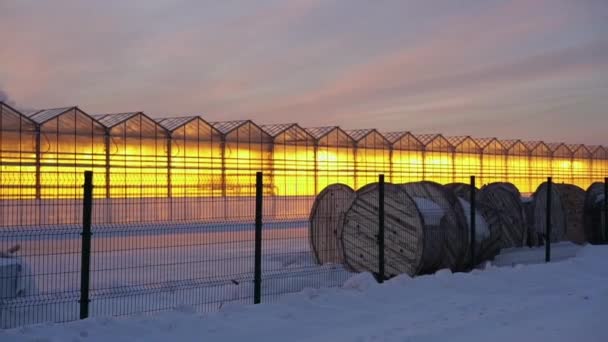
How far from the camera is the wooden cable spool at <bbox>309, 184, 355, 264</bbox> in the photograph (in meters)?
14.8

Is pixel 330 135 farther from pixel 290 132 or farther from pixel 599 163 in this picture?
pixel 599 163

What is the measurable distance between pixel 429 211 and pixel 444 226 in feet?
1.53

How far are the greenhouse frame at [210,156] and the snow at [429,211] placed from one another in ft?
21.1

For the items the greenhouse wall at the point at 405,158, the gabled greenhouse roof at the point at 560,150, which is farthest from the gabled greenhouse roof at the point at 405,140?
the gabled greenhouse roof at the point at 560,150

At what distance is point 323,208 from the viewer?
16.2m

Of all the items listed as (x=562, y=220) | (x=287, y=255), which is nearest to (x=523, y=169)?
(x=562, y=220)

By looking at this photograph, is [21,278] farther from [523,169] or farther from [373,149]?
[523,169]

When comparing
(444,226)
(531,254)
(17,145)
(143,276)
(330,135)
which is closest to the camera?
(143,276)

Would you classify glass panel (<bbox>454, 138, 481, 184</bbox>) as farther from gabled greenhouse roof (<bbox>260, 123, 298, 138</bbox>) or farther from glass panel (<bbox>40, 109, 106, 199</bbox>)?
glass panel (<bbox>40, 109, 106, 199</bbox>)

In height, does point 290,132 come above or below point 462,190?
above

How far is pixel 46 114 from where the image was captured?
2928 cm

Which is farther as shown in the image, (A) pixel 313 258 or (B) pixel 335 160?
(B) pixel 335 160

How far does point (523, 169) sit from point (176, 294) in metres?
44.3

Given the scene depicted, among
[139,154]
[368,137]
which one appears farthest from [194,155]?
[368,137]
